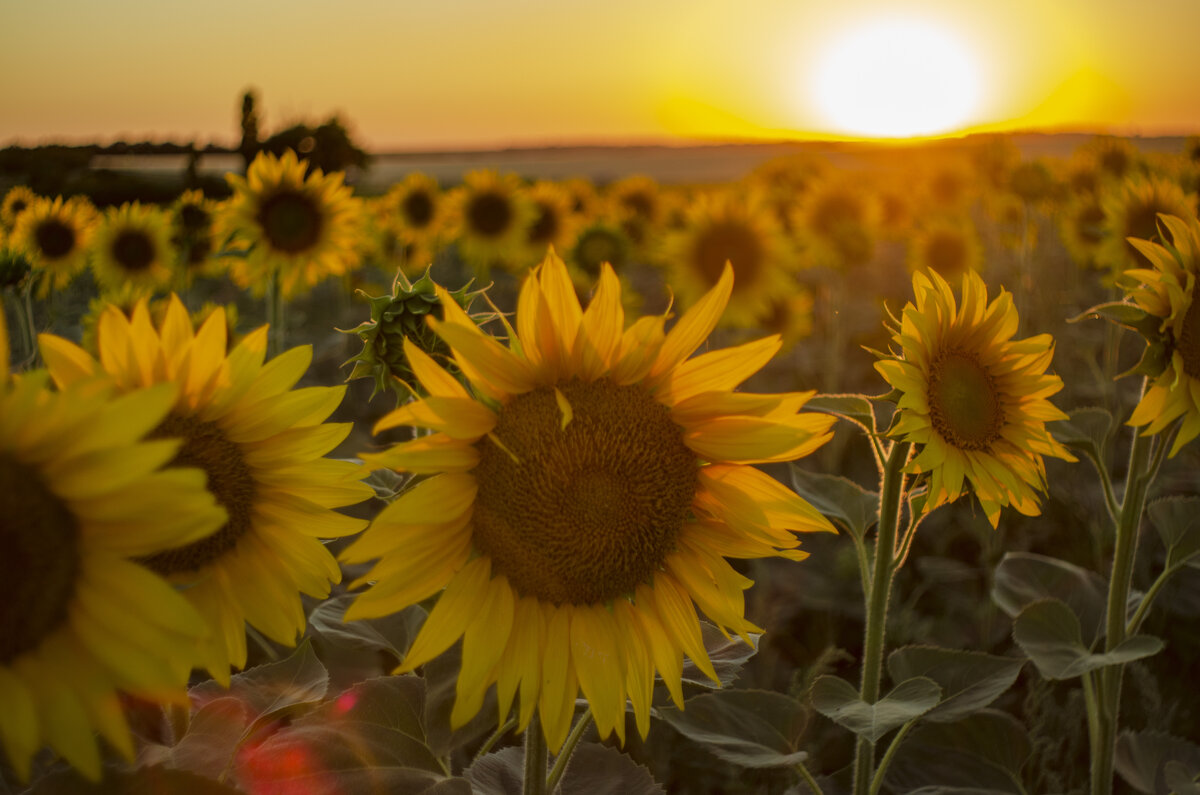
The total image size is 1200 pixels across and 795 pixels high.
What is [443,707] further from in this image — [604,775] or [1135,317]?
[1135,317]

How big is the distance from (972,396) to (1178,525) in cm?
93

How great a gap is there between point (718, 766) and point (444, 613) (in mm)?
1837

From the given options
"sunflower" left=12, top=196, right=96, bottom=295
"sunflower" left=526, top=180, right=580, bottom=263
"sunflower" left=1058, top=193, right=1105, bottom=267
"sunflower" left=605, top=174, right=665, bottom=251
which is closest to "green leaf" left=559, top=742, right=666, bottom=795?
"sunflower" left=12, top=196, right=96, bottom=295

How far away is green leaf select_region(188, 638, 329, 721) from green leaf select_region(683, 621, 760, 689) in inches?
25.5

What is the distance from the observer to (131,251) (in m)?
5.69

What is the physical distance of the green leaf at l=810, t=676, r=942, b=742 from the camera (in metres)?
1.45

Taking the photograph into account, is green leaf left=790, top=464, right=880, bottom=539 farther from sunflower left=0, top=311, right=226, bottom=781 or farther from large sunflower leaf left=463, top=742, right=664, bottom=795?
sunflower left=0, top=311, right=226, bottom=781

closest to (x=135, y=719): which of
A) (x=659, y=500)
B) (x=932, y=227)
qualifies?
(x=659, y=500)

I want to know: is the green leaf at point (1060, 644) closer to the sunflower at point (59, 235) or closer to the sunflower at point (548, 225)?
the sunflower at point (59, 235)

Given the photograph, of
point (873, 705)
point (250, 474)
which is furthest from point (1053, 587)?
point (250, 474)

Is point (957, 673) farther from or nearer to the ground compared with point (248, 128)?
nearer to the ground

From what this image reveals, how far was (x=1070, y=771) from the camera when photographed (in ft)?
9.02

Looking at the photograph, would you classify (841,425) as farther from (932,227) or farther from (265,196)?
(265,196)

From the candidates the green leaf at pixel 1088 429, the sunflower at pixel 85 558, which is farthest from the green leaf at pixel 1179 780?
the sunflower at pixel 85 558
